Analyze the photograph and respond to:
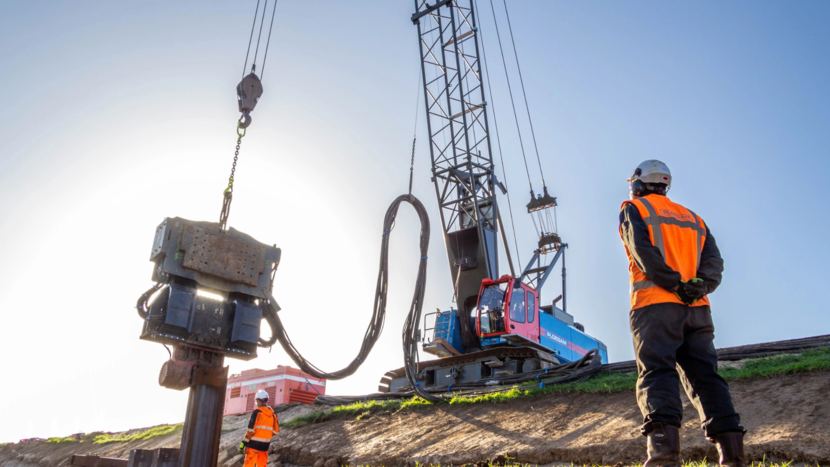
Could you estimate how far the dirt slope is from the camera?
4.99 meters

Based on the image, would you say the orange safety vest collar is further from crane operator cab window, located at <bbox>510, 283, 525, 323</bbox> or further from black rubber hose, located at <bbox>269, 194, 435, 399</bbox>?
crane operator cab window, located at <bbox>510, 283, 525, 323</bbox>

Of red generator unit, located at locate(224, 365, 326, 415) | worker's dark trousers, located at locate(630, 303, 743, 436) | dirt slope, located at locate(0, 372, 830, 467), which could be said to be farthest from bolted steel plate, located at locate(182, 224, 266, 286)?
red generator unit, located at locate(224, 365, 326, 415)

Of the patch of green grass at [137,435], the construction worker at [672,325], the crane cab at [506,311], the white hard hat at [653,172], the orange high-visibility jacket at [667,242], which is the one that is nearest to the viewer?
the construction worker at [672,325]

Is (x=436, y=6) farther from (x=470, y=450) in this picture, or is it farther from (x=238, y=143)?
(x=470, y=450)

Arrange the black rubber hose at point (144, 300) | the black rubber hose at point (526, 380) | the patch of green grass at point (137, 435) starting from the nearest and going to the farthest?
the black rubber hose at point (144, 300), the black rubber hose at point (526, 380), the patch of green grass at point (137, 435)

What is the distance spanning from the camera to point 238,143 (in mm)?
7738

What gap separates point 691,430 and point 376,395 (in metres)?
6.38

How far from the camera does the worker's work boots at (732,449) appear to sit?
291 cm

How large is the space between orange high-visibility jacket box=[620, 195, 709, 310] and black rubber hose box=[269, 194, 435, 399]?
5124 millimetres

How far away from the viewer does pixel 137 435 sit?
47.8 ft

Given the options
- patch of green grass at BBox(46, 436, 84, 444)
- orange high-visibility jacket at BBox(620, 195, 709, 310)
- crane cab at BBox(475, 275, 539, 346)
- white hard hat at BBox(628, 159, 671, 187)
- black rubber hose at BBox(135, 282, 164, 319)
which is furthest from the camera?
patch of green grass at BBox(46, 436, 84, 444)

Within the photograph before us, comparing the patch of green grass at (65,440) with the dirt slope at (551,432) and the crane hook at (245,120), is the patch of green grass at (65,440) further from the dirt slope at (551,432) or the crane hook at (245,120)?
→ the crane hook at (245,120)

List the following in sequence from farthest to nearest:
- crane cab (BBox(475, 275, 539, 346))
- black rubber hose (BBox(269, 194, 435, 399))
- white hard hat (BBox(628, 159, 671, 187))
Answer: crane cab (BBox(475, 275, 539, 346)) → black rubber hose (BBox(269, 194, 435, 399)) → white hard hat (BBox(628, 159, 671, 187))

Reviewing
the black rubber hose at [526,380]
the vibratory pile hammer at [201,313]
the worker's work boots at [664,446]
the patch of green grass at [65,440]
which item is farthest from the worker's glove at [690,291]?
the patch of green grass at [65,440]
